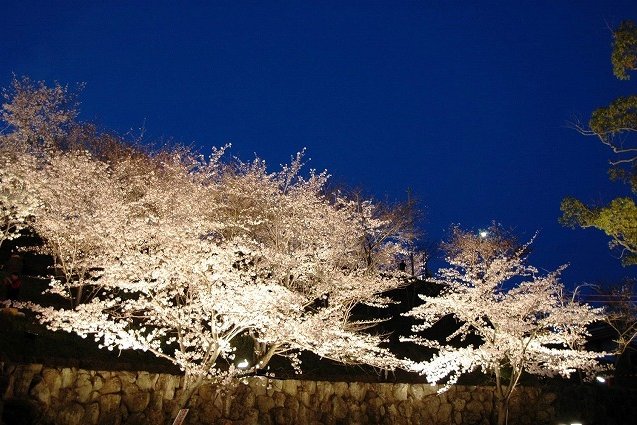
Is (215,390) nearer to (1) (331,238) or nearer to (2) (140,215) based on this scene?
(1) (331,238)

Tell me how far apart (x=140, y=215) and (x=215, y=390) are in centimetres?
815

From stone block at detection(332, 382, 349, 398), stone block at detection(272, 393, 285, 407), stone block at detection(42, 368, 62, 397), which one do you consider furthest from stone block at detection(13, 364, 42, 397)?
stone block at detection(332, 382, 349, 398)

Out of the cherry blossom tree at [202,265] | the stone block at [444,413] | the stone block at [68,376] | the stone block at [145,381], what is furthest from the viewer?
the stone block at [444,413]

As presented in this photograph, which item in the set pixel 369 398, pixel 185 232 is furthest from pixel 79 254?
pixel 369 398

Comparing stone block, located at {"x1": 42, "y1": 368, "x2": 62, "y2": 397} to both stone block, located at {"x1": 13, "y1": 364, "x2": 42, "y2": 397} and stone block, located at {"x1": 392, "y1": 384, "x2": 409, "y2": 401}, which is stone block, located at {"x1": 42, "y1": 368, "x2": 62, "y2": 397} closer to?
stone block, located at {"x1": 13, "y1": 364, "x2": 42, "y2": 397}

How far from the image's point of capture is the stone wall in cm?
841

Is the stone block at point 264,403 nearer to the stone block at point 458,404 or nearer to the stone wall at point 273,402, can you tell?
the stone wall at point 273,402

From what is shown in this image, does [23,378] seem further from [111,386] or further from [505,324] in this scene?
[505,324]

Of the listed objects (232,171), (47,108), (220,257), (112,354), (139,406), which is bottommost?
(139,406)

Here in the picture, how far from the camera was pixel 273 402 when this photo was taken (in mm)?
11742

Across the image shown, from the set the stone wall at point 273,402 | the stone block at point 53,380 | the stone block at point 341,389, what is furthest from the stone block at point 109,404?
the stone block at point 341,389

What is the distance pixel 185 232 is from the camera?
38.6ft

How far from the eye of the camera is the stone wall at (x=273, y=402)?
841 centimetres

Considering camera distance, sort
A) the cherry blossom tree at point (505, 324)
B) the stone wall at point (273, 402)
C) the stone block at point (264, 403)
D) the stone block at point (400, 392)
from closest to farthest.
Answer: the stone wall at point (273, 402), the stone block at point (264, 403), the cherry blossom tree at point (505, 324), the stone block at point (400, 392)
